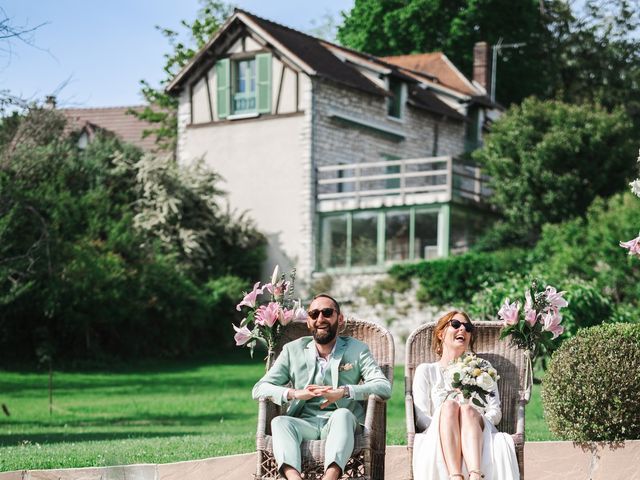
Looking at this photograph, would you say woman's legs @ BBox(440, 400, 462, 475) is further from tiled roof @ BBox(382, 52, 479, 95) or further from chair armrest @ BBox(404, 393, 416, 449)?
tiled roof @ BBox(382, 52, 479, 95)

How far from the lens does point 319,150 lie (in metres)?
33.4

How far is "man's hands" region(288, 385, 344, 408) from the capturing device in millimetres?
8086

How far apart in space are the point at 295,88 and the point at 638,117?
14.3 m

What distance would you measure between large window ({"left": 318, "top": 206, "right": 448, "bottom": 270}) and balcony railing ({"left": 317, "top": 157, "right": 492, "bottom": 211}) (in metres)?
0.29

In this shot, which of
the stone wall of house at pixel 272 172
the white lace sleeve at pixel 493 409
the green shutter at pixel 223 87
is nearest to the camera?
the white lace sleeve at pixel 493 409

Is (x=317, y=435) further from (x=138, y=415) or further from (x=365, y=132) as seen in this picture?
(x=365, y=132)

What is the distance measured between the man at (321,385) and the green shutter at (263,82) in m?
25.6

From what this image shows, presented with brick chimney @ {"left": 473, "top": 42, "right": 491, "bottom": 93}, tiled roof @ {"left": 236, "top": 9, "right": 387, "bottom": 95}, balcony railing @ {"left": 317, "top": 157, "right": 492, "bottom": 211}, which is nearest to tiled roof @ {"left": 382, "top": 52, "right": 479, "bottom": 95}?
brick chimney @ {"left": 473, "top": 42, "right": 491, "bottom": 93}

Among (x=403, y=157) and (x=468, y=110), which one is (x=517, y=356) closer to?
(x=403, y=157)

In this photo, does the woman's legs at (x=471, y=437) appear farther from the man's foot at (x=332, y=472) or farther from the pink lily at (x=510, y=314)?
the pink lily at (x=510, y=314)

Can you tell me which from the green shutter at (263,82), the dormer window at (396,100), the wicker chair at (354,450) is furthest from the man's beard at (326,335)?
the dormer window at (396,100)

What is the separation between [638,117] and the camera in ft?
140

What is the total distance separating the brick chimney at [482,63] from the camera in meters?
41.0

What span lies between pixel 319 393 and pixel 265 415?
364 millimetres
